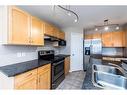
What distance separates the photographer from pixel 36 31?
2869 mm

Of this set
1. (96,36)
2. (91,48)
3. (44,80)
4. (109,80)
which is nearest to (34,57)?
(44,80)

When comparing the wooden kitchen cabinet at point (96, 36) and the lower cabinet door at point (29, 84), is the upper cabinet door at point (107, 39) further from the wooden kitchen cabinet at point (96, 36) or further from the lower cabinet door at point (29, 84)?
the lower cabinet door at point (29, 84)

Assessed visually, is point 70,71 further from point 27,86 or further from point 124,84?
point 124,84

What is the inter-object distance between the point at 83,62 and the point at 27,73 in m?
4.28

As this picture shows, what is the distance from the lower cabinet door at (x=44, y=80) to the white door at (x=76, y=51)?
2.96 metres

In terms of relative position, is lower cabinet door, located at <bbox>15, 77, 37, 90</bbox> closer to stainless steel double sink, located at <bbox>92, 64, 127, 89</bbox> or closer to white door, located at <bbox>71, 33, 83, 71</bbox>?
stainless steel double sink, located at <bbox>92, 64, 127, 89</bbox>

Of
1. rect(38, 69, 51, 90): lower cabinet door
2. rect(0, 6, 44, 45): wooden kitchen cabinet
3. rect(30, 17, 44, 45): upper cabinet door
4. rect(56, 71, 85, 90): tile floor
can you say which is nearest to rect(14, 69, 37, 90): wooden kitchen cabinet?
rect(38, 69, 51, 90): lower cabinet door

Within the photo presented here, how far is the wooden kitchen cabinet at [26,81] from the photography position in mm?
1824

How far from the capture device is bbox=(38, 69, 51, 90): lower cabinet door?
8.57 ft

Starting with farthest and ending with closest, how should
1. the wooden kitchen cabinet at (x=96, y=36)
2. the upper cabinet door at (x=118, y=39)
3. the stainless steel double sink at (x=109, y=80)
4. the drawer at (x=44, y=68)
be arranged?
the wooden kitchen cabinet at (x=96, y=36)
the upper cabinet door at (x=118, y=39)
the drawer at (x=44, y=68)
the stainless steel double sink at (x=109, y=80)

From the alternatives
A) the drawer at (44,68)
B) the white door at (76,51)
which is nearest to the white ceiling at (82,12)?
the drawer at (44,68)

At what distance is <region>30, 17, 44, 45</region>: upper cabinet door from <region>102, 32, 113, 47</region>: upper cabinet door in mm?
3693

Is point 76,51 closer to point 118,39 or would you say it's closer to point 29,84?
point 118,39

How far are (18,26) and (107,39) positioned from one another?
15.1ft
